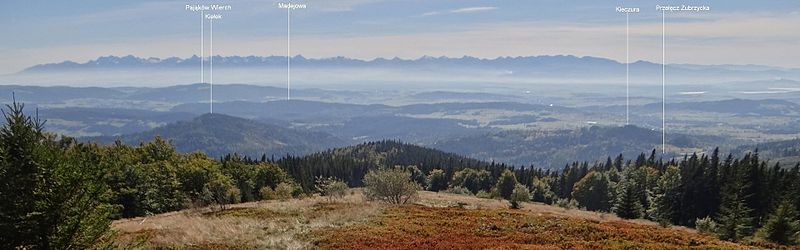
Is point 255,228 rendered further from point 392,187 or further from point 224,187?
point 224,187

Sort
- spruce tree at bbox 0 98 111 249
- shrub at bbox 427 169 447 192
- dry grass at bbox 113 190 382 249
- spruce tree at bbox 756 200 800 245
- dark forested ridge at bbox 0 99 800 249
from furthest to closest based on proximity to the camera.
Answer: shrub at bbox 427 169 447 192, spruce tree at bbox 756 200 800 245, dry grass at bbox 113 190 382 249, dark forested ridge at bbox 0 99 800 249, spruce tree at bbox 0 98 111 249

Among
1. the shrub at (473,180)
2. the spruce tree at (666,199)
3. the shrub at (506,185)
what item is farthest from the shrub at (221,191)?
the shrub at (473,180)

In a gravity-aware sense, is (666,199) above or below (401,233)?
below

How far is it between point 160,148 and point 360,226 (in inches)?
3275

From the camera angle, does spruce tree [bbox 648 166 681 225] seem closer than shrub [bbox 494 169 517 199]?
Yes

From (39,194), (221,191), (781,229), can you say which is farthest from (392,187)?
(39,194)

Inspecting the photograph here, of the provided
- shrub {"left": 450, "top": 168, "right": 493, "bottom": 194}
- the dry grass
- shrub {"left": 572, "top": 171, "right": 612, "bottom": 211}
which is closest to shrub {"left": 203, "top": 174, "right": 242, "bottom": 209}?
the dry grass

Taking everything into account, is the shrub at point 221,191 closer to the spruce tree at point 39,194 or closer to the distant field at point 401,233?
the distant field at point 401,233

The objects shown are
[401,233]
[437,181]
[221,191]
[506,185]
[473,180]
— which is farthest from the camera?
[437,181]

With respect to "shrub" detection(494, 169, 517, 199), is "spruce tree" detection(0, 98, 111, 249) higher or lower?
higher

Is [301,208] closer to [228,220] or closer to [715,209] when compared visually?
[228,220]


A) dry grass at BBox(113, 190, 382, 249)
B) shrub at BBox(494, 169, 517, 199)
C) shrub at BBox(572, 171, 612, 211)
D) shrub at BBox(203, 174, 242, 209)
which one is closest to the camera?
dry grass at BBox(113, 190, 382, 249)

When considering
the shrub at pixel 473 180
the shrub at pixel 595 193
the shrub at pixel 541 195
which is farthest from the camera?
the shrub at pixel 473 180

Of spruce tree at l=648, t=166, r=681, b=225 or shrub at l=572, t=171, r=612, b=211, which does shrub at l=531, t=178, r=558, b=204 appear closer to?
shrub at l=572, t=171, r=612, b=211
